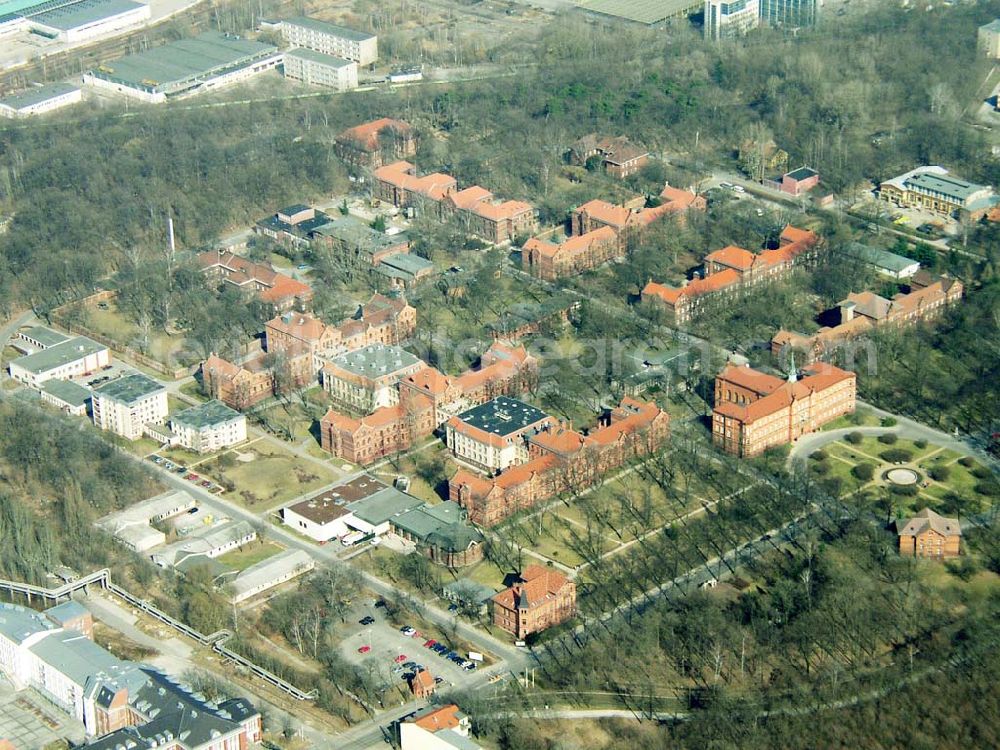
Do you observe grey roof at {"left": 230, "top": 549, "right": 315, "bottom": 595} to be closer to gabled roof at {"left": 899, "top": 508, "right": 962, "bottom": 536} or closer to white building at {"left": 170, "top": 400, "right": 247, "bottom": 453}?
white building at {"left": 170, "top": 400, "right": 247, "bottom": 453}

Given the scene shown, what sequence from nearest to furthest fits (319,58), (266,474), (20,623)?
1. (20,623)
2. (266,474)
3. (319,58)

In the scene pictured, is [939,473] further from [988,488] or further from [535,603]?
[535,603]

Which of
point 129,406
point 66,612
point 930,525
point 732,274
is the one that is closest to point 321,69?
point 732,274

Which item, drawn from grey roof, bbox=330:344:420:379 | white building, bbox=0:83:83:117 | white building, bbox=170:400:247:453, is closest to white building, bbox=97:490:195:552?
white building, bbox=170:400:247:453

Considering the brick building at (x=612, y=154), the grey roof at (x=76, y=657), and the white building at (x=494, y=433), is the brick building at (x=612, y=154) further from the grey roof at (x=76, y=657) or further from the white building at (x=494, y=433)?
the grey roof at (x=76, y=657)

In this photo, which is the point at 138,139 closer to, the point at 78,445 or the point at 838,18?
the point at 78,445

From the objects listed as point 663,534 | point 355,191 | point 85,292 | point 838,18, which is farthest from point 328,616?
point 838,18
